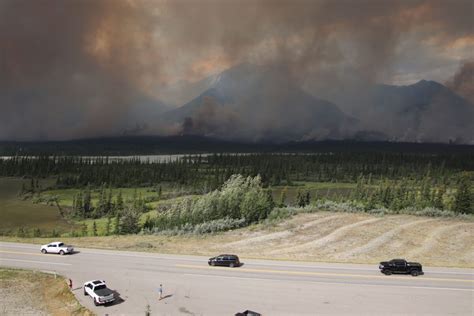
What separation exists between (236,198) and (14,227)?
95.5 m

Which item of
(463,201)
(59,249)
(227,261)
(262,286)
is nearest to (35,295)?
(59,249)

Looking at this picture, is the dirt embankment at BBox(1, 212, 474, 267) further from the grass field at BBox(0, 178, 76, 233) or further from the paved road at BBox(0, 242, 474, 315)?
the grass field at BBox(0, 178, 76, 233)

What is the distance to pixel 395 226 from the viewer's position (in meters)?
72.3

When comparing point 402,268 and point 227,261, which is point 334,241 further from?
point 227,261

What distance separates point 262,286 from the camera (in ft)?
128

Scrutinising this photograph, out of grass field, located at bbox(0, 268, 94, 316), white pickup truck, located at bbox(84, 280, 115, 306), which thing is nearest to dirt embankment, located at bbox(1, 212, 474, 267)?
grass field, located at bbox(0, 268, 94, 316)

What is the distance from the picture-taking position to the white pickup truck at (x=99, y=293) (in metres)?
35.1

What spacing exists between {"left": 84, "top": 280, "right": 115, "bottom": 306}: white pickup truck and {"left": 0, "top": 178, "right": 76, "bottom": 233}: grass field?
327ft

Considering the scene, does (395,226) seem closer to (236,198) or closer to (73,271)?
(236,198)

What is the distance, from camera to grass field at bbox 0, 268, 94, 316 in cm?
3672

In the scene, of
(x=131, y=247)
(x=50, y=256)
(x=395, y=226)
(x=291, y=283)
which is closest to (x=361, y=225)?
(x=395, y=226)

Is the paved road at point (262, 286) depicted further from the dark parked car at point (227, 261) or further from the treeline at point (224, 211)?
the treeline at point (224, 211)

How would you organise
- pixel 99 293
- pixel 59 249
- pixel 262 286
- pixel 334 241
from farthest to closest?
pixel 334 241 < pixel 59 249 < pixel 262 286 < pixel 99 293

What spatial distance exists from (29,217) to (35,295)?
129 m
